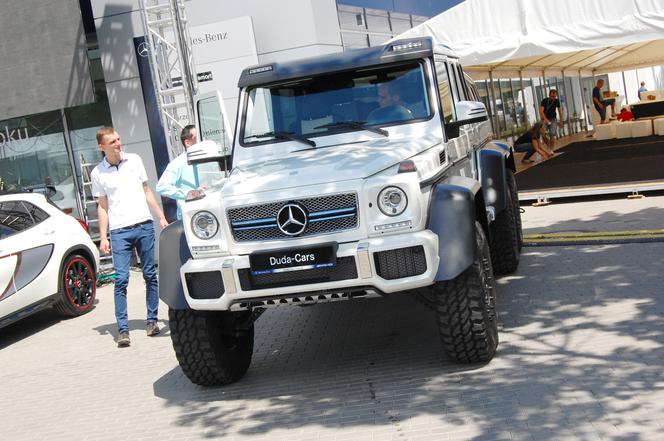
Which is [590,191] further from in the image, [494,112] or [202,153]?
[202,153]

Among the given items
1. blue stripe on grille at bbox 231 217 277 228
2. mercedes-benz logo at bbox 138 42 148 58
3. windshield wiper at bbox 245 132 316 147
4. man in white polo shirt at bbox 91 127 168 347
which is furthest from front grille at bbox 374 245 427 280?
mercedes-benz logo at bbox 138 42 148 58

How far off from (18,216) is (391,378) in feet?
18.0

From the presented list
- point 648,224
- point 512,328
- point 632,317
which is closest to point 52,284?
point 512,328

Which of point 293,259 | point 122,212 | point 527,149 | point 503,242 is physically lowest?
point 503,242

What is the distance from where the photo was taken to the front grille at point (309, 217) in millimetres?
5633

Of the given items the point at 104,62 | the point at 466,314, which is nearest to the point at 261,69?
the point at 466,314

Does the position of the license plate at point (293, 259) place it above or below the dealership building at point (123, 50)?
below

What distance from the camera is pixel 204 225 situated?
5895 millimetres

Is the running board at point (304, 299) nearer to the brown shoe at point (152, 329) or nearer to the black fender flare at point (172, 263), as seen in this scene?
the black fender flare at point (172, 263)

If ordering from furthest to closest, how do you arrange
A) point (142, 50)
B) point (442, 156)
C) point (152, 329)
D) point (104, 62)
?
point (104, 62)
point (142, 50)
point (152, 329)
point (442, 156)

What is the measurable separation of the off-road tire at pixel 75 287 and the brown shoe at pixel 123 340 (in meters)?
1.94

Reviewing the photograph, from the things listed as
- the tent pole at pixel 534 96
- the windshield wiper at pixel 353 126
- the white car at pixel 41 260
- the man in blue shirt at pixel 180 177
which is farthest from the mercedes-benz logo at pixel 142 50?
Answer: the tent pole at pixel 534 96

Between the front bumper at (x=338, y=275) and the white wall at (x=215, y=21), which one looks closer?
the front bumper at (x=338, y=275)

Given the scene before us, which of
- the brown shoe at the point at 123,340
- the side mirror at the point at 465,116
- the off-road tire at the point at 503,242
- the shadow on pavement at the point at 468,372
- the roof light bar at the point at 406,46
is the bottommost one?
the shadow on pavement at the point at 468,372
